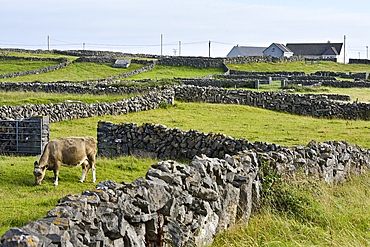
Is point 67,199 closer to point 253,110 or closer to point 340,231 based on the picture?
point 340,231

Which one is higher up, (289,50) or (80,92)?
(289,50)

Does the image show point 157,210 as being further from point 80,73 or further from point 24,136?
→ point 80,73

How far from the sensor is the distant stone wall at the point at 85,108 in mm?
23609

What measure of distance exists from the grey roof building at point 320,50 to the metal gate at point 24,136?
104 metres

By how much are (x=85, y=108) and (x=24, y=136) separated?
7.93 meters

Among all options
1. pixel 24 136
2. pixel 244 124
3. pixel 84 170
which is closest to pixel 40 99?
pixel 24 136

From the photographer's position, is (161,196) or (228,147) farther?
(228,147)

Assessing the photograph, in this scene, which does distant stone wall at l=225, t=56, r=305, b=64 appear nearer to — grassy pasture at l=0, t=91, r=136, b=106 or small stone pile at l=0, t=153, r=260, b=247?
grassy pasture at l=0, t=91, r=136, b=106

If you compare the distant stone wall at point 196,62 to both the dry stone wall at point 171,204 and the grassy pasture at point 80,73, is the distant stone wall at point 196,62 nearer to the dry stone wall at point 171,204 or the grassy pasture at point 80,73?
the grassy pasture at point 80,73

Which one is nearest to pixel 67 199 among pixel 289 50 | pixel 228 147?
pixel 228 147

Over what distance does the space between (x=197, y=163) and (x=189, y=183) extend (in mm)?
572

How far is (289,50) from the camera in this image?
4318 inches

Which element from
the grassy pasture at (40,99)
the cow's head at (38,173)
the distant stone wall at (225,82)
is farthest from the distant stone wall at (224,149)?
the distant stone wall at (225,82)

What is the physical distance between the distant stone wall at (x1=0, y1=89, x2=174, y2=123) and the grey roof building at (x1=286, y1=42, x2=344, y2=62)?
297 ft
